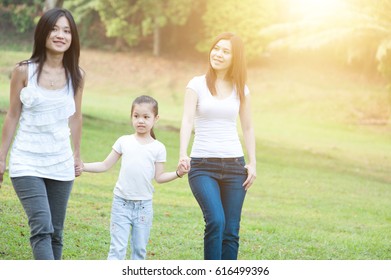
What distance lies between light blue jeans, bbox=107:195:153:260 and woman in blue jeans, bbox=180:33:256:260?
1.03 feet

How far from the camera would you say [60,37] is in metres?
4.08

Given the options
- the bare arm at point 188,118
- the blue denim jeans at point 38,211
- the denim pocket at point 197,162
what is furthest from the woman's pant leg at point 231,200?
the blue denim jeans at point 38,211

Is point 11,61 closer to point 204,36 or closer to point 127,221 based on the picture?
point 204,36

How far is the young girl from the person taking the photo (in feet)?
14.2

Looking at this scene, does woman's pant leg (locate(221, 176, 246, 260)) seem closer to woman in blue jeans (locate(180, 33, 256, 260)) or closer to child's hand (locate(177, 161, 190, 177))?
woman in blue jeans (locate(180, 33, 256, 260))

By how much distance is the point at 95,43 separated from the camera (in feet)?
80.8

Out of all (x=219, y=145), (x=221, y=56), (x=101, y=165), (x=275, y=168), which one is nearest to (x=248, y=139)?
(x=219, y=145)

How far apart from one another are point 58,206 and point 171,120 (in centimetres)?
1407

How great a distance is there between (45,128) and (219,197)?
1.04m

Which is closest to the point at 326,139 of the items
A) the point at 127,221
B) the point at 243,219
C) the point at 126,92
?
the point at 126,92

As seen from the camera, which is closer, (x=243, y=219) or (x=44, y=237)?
(x=44, y=237)

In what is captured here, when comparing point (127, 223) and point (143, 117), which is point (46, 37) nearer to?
point (143, 117)

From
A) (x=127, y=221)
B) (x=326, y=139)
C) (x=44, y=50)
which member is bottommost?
(x=326, y=139)

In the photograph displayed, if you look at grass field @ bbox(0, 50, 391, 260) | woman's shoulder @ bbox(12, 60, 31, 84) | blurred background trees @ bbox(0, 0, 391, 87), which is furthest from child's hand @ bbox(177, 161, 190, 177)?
blurred background trees @ bbox(0, 0, 391, 87)
